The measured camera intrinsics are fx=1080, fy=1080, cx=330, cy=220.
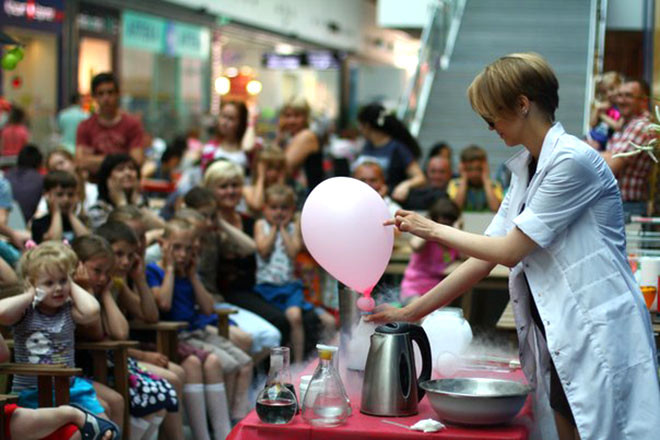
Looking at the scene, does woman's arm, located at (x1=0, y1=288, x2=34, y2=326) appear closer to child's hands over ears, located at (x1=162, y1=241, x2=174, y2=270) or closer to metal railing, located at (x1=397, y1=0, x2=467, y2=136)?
child's hands over ears, located at (x1=162, y1=241, x2=174, y2=270)

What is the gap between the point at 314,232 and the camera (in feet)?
10.2

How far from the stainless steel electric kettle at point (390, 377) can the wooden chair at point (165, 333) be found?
2.24m

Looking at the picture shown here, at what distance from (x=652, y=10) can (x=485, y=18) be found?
4.76m

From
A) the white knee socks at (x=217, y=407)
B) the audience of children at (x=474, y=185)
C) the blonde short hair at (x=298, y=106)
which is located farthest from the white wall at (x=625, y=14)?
the white knee socks at (x=217, y=407)

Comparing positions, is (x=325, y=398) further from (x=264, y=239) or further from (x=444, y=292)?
(x=264, y=239)

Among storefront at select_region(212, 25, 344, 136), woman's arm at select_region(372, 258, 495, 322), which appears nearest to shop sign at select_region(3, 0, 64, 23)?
storefront at select_region(212, 25, 344, 136)

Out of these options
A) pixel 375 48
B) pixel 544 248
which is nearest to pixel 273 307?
→ pixel 544 248

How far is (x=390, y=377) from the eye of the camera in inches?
111

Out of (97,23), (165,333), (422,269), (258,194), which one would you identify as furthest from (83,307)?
(97,23)

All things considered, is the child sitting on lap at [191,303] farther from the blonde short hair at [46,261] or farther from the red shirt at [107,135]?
the red shirt at [107,135]

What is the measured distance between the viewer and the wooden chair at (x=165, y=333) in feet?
16.3

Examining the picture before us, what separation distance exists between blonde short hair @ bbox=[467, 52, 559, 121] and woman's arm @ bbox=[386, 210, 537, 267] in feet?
1.04

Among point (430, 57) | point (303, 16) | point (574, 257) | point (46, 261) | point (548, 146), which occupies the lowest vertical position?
point (46, 261)

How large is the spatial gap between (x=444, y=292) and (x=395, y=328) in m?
0.29
